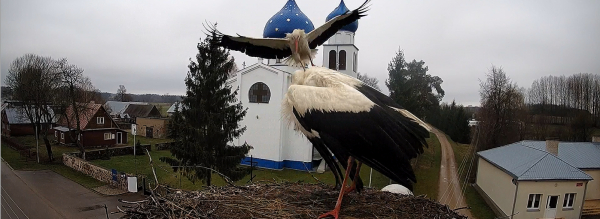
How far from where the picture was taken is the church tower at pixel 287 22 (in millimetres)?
10414

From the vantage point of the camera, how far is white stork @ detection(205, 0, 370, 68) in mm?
2998

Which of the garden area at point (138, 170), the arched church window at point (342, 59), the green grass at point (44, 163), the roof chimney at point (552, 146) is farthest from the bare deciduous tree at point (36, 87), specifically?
the roof chimney at point (552, 146)

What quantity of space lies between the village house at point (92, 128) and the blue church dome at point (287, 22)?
18.9 feet

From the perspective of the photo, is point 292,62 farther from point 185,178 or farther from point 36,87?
point 185,178

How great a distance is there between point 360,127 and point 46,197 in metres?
5.83

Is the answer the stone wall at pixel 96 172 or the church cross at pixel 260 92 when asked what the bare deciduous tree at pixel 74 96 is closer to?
the stone wall at pixel 96 172

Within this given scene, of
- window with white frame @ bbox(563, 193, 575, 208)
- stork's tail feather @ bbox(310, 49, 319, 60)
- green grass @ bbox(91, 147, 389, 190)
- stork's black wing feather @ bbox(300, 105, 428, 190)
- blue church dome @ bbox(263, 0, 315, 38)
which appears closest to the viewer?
stork's black wing feather @ bbox(300, 105, 428, 190)

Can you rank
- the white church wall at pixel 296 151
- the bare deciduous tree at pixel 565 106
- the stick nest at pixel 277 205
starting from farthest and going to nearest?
the white church wall at pixel 296 151 → the bare deciduous tree at pixel 565 106 → the stick nest at pixel 277 205

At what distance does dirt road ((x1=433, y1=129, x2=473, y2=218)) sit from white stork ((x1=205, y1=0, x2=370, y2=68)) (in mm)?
4238

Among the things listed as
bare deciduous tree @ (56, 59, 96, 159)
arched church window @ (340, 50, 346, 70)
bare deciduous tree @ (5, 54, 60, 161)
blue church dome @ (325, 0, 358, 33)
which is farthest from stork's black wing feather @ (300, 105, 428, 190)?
arched church window @ (340, 50, 346, 70)

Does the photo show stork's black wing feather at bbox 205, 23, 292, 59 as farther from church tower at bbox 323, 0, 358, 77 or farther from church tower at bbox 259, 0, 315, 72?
church tower at bbox 323, 0, 358, 77

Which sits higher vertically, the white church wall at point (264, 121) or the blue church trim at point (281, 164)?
the white church wall at point (264, 121)

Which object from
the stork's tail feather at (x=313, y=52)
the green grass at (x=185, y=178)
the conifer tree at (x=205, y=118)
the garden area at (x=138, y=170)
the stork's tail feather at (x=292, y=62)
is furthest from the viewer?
the green grass at (x=185, y=178)

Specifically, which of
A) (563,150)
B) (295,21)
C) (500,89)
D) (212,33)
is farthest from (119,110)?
(563,150)
